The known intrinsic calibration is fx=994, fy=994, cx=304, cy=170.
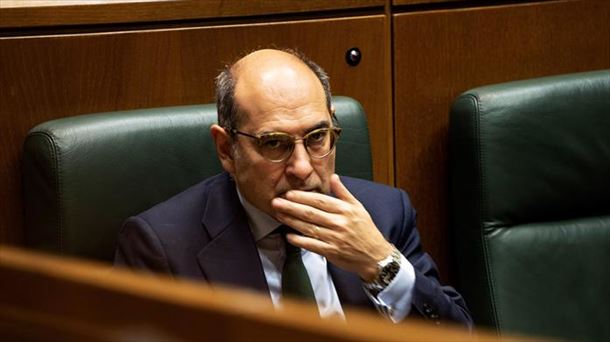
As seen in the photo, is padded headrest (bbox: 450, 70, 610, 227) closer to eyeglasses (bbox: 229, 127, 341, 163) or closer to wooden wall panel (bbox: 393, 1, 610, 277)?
wooden wall panel (bbox: 393, 1, 610, 277)

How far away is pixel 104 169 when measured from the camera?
1397 millimetres

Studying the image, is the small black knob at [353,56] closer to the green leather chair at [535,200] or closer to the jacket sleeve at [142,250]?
the green leather chair at [535,200]

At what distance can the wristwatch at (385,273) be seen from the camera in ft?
4.34

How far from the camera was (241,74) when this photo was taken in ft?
4.54

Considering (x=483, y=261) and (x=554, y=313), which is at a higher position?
(x=483, y=261)

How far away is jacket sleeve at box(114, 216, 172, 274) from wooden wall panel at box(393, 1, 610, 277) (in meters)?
0.57

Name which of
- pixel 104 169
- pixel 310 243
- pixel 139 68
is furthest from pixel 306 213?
pixel 139 68

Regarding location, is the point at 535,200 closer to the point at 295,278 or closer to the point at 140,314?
the point at 295,278

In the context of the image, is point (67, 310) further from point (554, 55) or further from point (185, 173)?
point (554, 55)

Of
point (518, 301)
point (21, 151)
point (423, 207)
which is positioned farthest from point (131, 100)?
point (518, 301)

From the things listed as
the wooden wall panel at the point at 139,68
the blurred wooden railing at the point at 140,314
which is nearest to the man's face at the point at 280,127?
the wooden wall panel at the point at 139,68

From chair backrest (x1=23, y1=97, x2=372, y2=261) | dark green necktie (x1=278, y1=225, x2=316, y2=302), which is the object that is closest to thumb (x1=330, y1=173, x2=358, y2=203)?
dark green necktie (x1=278, y1=225, x2=316, y2=302)

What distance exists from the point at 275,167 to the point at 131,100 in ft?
1.19

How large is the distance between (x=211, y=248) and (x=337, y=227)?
0.60ft
